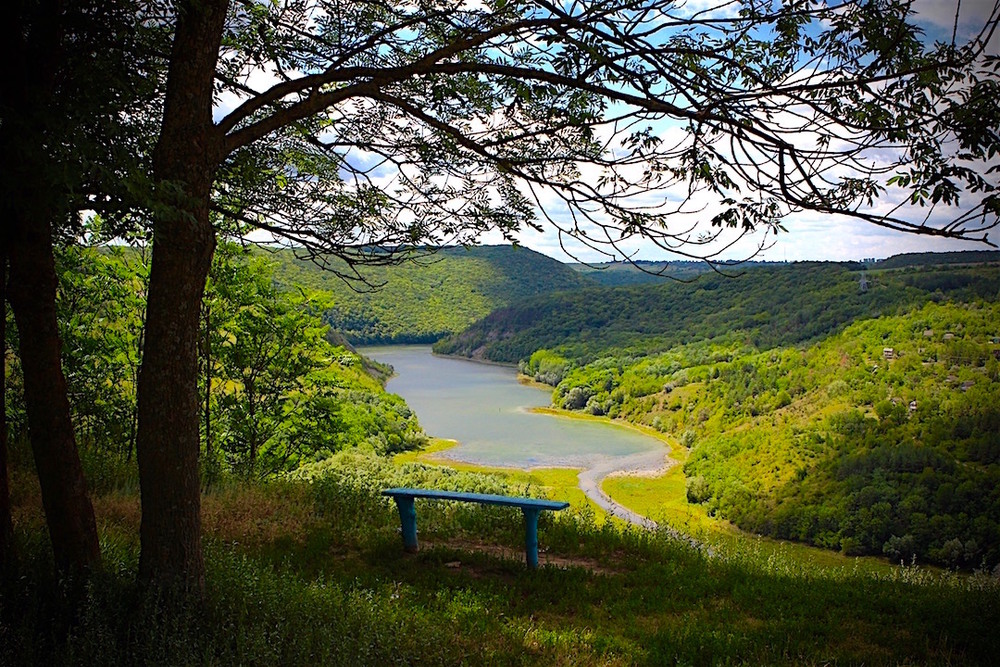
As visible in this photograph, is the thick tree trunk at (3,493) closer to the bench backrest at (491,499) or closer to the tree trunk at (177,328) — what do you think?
the tree trunk at (177,328)

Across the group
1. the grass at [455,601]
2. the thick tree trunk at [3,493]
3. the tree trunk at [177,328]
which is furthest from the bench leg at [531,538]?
the thick tree trunk at [3,493]

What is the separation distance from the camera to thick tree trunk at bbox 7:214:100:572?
12.6ft

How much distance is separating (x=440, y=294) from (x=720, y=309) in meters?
43.7

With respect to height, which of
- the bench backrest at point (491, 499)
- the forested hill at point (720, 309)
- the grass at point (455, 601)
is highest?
the forested hill at point (720, 309)

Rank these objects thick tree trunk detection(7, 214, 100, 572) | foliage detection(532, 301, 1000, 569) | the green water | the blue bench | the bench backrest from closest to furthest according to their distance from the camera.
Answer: thick tree trunk detection(7, 214, 100, 572) < the bench backrest < the blue bench < foliage detection(532, 301, 1000, 569) < the green water

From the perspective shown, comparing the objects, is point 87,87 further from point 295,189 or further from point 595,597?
point 595,597

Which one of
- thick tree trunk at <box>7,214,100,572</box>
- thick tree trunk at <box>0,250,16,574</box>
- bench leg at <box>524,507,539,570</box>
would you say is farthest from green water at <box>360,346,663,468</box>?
thick tree trunk at <box>7,214,100,572</box>

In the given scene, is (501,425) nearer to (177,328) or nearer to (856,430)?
(856,430)

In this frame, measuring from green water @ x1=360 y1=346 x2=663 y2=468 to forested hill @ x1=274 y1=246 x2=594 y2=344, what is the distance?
9.47 m

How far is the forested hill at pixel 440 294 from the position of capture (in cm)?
9338

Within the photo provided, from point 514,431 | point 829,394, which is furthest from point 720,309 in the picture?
point 514,431

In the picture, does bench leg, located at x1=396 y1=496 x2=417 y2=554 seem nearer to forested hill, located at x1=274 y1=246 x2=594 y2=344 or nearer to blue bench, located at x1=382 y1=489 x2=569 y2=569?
blue bench, located at x1=382 y1=489 x2=569 y2=569

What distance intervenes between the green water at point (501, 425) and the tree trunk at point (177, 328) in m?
44.4

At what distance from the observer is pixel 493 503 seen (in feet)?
19.8
